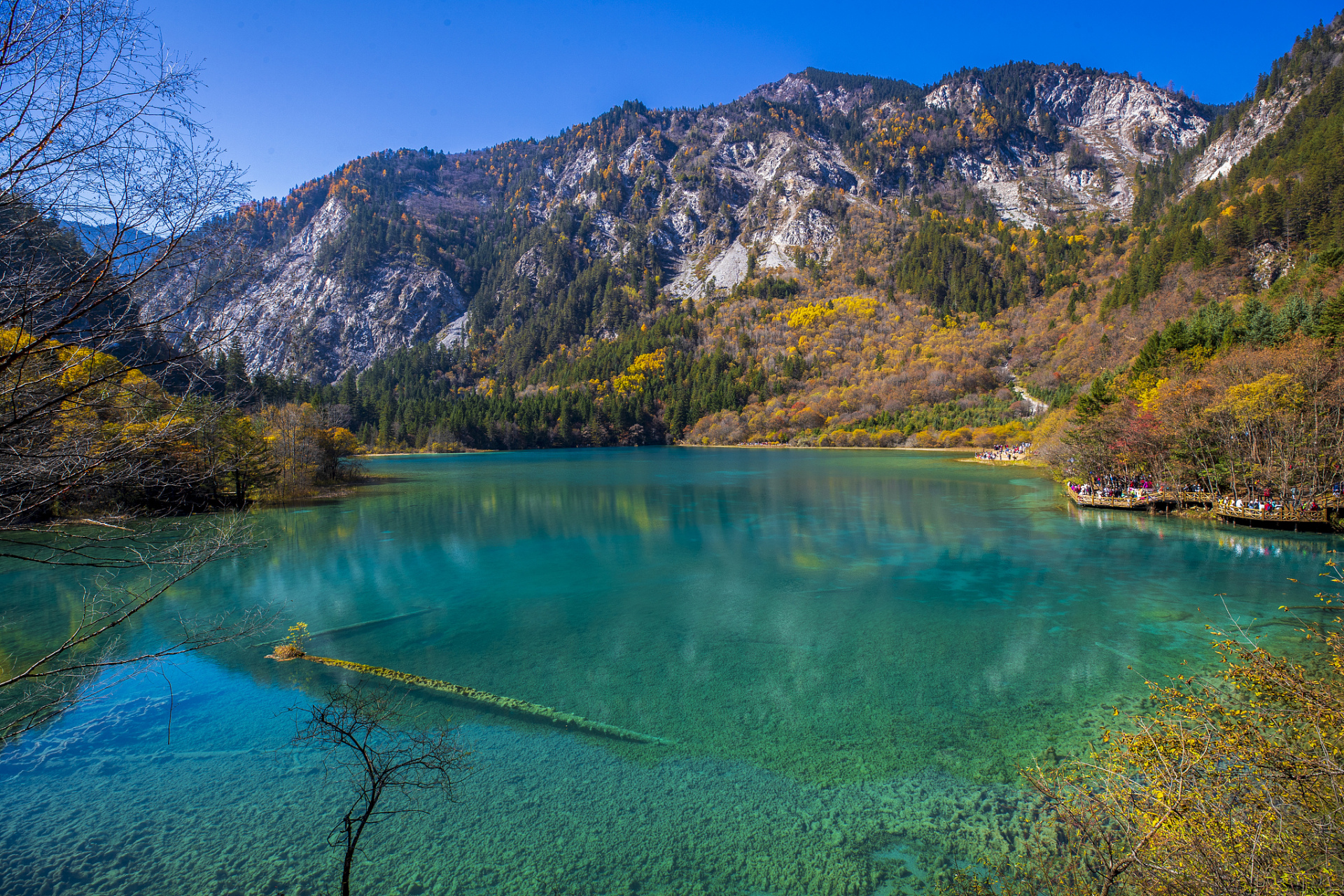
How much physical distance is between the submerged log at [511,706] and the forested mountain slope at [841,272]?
3138 cm

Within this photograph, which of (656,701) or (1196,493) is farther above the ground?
(1196,493)

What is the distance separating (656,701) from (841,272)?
153 meters

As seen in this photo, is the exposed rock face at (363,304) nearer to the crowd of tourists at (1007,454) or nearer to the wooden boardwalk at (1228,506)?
the crowd of tourists at (1007,454)

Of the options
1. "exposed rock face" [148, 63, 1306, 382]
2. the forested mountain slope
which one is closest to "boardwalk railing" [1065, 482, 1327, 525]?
the forested mountain slope

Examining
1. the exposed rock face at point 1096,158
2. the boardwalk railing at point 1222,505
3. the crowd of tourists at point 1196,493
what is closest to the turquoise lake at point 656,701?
the boardwalk railing at point 1222,505

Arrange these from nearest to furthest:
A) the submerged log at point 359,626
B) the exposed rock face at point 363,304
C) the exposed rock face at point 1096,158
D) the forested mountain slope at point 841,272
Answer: the submerged log at point 359,626
the forested mountain slope at point 841,272
the exposed rock face at point 363,304
the exposed rock face at point 1096,158

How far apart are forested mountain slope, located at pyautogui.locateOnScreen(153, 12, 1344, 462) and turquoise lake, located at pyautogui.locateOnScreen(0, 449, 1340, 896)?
21.1 m

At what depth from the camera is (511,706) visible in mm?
8609

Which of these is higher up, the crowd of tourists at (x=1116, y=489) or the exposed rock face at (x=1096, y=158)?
the exposed rock face at (x=1096, y=158)

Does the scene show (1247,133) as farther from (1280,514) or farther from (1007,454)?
(1280,514)

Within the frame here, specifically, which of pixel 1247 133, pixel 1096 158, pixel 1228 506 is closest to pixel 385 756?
pixel 1228 506

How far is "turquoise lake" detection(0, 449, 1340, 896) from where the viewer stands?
5504 millimetres

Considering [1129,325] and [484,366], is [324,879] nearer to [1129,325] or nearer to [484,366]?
[1129,325]

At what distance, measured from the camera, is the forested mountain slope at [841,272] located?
72.8 metres
